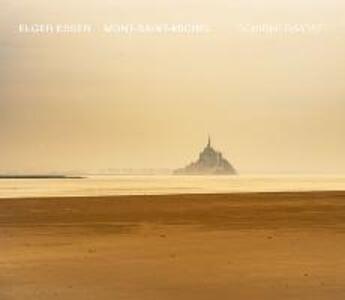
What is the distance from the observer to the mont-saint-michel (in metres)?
0.67

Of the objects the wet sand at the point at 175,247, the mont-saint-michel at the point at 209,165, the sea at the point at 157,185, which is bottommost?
the wet sand at the point at 175,247

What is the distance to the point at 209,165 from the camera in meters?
0.67

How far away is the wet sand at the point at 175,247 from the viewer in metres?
0.67

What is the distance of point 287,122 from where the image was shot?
26.9 inches

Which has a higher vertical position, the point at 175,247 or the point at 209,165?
the point at 209,165

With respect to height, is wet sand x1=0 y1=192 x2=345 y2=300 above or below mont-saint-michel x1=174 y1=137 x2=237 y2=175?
below

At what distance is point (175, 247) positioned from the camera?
700 millimetres

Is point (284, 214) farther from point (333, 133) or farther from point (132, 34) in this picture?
point (132, 34)

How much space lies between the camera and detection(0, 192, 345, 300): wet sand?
26.4 inches

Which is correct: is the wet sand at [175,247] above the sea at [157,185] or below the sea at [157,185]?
below

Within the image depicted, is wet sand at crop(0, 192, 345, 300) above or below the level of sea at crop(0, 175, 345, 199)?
below

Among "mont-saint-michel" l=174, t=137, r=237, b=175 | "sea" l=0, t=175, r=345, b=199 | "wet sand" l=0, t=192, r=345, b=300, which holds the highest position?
"mont-saint-michel" l=174, t=137, r=237, b=175

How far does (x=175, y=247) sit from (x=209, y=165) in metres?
0.13

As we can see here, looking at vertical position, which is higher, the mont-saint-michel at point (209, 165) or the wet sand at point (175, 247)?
the mont-saint-michel at point (209, 165)
